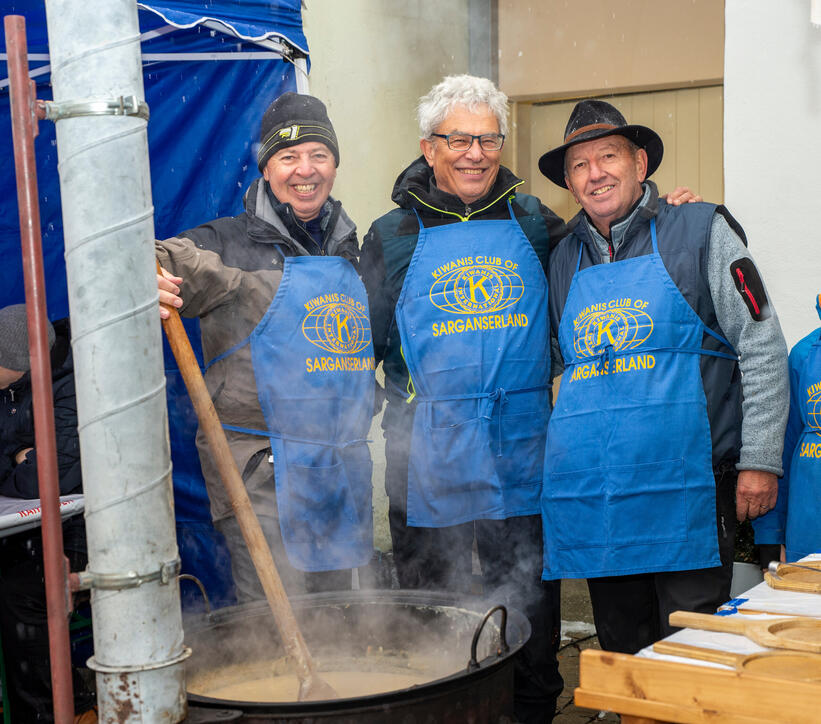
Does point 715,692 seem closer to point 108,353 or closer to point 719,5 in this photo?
point 108,353

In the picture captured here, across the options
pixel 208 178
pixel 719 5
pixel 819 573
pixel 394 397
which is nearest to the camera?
pixel 819 573

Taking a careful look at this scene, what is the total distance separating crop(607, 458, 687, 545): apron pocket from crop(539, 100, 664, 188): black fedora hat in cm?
99

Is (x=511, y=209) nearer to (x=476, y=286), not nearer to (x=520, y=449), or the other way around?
(x=476, y=286)

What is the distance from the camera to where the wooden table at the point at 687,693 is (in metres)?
1.65

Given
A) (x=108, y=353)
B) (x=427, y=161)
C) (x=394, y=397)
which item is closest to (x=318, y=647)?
(x=394, y=397)

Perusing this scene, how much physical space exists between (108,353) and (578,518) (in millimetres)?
1768

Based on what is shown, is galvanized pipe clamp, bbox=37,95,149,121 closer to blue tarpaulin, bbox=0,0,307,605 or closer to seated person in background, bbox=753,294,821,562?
seated person in background, bbox=753,294,821,562

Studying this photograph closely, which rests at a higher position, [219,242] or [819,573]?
[219,242]

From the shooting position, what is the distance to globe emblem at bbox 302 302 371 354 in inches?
127

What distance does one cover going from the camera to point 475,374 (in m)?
3.26

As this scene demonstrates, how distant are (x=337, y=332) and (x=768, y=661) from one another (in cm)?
183

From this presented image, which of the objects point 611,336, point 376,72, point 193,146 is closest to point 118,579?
point 611,336

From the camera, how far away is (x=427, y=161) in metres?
3.54

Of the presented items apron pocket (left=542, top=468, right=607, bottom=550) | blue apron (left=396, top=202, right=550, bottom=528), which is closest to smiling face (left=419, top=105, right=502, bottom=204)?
blue apron (left=396, top=202, right=550, bottom=528)
